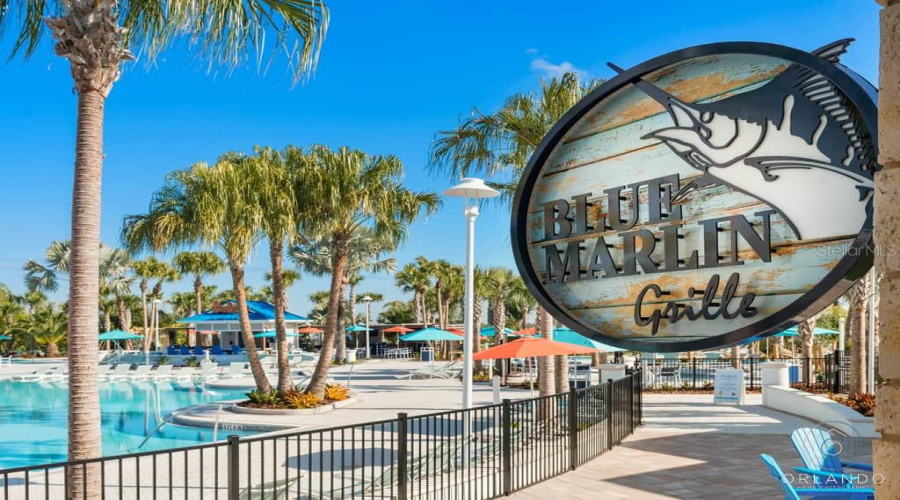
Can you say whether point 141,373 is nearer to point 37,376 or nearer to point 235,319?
point 37,376

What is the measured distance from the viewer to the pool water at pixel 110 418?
15.8 m

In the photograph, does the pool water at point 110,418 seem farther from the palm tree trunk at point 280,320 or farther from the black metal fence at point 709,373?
the black metal fence at point 709,373

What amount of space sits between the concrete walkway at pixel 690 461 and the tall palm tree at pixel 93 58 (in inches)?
195

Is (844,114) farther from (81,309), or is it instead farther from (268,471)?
(268,471)

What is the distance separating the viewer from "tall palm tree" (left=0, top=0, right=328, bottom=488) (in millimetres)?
7383

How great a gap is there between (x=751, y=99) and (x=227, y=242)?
1649 centimetres

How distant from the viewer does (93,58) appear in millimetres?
7820

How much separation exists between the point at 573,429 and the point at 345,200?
971 cm

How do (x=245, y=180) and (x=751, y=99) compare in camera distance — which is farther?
(x=245, y=180)

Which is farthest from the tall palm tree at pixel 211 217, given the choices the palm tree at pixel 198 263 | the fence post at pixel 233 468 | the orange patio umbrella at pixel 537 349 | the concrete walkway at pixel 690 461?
the palm tree at pixel 198 263

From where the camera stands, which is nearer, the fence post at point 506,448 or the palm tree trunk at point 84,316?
the palm tree trunk at point 84,316

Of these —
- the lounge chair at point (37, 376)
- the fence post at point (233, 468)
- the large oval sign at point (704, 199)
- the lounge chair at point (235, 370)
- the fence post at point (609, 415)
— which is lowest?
the lounge chair at point (37, 376)

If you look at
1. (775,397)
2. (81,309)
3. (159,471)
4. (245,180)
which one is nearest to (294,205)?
(245,180)

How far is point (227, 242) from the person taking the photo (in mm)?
17484
